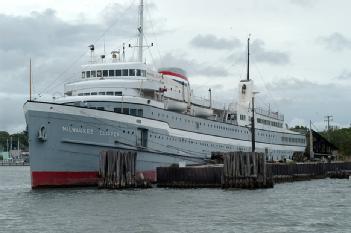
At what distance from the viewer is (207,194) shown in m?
39.0

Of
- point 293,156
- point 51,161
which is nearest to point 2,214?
point 51,161

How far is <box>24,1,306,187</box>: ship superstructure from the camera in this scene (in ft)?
132

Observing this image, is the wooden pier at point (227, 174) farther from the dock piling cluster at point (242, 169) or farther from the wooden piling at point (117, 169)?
the wooden piling at point (117, 169)

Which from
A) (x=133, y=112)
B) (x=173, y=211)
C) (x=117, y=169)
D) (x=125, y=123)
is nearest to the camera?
(x=173, y=211)

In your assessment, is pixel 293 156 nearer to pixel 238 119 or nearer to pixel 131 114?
pixel 238 119

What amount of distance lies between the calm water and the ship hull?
4.06ft

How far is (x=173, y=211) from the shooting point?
3081cm

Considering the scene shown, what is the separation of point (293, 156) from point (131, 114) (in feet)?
117

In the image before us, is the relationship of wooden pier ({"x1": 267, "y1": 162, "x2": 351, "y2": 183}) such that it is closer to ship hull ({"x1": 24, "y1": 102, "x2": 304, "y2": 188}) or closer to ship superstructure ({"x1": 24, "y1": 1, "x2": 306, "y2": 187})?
ship superstructure ({"x1": 24, "y1": 1, "x2": 306, "y2": 187})

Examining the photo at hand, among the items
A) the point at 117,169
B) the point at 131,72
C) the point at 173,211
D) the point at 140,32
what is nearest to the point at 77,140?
the point at 117,169

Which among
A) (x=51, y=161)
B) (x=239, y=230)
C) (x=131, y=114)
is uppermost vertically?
(x=131, y=114)

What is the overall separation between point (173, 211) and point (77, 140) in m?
12.2

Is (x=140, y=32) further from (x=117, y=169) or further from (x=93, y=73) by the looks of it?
(x=117, y=169)

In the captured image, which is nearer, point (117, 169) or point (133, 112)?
point (117, 169)
